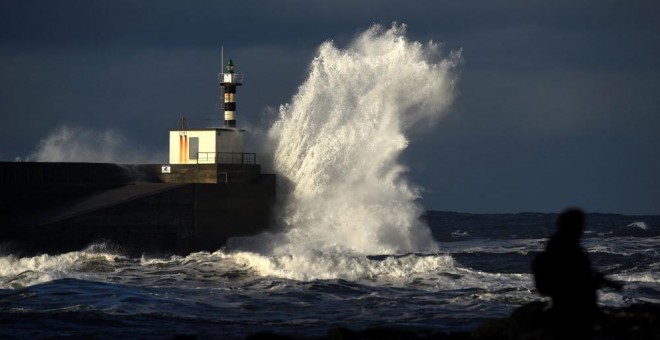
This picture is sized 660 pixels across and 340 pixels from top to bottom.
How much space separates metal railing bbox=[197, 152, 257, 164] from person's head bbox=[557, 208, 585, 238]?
24951 mm

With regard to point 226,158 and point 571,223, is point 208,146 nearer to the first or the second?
point 226,158

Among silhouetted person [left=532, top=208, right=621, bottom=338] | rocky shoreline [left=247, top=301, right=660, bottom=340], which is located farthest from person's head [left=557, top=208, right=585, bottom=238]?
rocky shoreline [left=247, top=301, right=660, bottom=340]

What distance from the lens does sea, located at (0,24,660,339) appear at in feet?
60.8

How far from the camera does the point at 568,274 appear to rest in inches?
333

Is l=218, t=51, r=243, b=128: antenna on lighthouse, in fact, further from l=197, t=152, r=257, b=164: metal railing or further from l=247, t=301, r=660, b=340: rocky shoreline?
l=247, t=301, r=660, b=340: rocky shoreline

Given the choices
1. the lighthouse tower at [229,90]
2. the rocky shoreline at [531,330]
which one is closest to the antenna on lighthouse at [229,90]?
the lighthouse tower at [229,90]

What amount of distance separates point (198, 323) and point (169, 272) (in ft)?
28.9

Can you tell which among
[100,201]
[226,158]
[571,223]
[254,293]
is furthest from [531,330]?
[226,158]

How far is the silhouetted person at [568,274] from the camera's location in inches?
332

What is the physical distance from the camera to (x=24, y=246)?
27531 mm

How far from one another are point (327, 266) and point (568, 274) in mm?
17789

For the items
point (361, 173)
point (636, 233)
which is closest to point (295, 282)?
point (361, 173)

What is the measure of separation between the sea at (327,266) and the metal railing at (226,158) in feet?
5.47

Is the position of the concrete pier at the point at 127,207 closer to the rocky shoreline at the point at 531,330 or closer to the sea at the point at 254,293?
the sea at the point at 254,293
